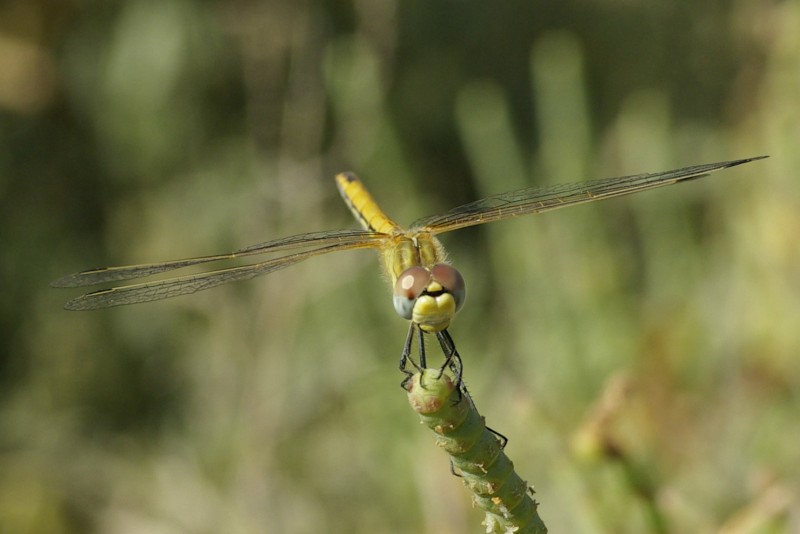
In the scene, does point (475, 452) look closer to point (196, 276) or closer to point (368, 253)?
point (196, 276)

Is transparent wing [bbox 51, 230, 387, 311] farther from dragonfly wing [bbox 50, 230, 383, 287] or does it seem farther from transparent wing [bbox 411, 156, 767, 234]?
transparent wing [bbox 411, 156, 767, 234]

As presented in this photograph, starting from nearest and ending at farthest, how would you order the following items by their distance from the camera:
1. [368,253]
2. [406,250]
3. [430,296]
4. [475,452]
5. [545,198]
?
[475,452] → [430,296] → [406,250] → [545,198] → [368,253]

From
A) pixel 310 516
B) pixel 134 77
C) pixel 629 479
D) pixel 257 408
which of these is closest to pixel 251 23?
pixel 134 77

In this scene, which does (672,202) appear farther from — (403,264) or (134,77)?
(134,77)

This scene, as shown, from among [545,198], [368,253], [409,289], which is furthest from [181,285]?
[368,253]

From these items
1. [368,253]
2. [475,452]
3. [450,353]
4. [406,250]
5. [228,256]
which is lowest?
[475,452]

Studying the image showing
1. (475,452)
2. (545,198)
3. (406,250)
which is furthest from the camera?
(545,198)
